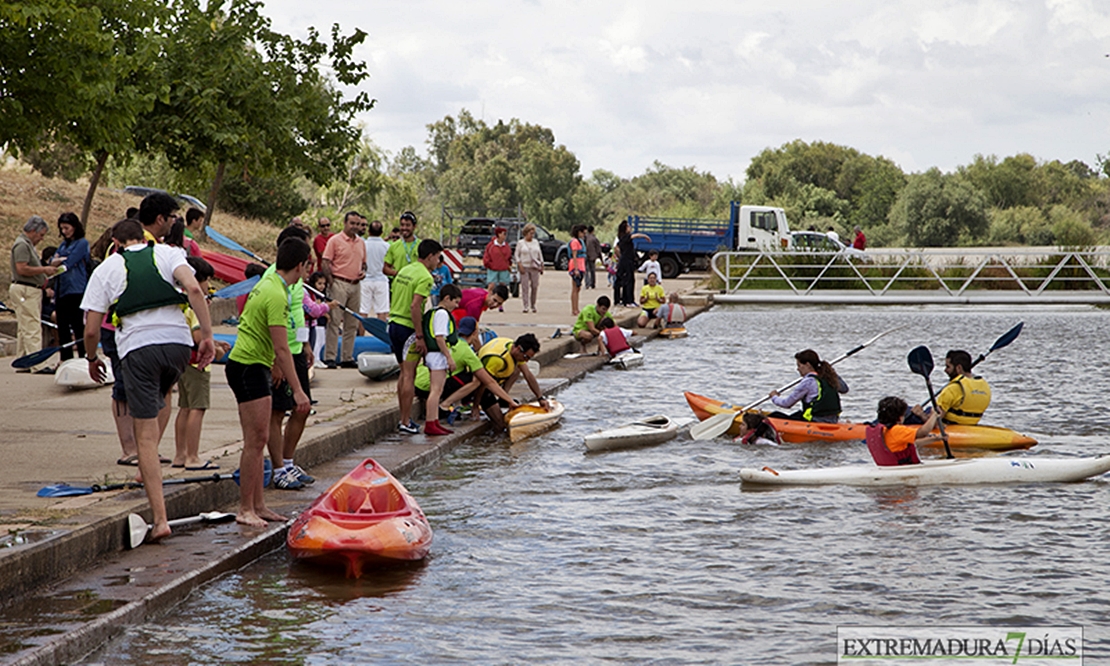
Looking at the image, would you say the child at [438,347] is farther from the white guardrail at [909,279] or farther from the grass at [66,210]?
the white guardrail at [909,279]

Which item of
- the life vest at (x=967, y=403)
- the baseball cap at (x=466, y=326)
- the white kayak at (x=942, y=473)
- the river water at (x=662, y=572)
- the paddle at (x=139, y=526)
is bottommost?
the river water at (x=662, y=572)

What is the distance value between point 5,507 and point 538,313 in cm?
1738

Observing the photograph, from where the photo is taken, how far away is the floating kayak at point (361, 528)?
6.34 metres

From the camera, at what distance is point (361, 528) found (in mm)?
6410

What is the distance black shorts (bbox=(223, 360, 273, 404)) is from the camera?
22.2 feet

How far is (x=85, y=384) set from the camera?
38.1ft

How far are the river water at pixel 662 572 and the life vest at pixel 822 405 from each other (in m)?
0.55

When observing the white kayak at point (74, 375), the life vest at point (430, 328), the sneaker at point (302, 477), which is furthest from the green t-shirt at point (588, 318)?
the sneaker at point (302, 477)

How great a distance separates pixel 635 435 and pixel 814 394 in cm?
181

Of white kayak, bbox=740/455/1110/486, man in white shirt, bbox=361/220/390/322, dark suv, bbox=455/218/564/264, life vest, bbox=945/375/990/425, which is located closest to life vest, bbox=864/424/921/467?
white kayak, bbox=740/455/1110/486

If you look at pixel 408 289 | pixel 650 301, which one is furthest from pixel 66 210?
pixel 408 289

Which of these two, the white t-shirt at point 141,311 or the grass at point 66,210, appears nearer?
the white t-shirt at point 141,311

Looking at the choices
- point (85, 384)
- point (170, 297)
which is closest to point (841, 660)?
point (170, 297)

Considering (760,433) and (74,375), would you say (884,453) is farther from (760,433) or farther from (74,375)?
(74,375)
